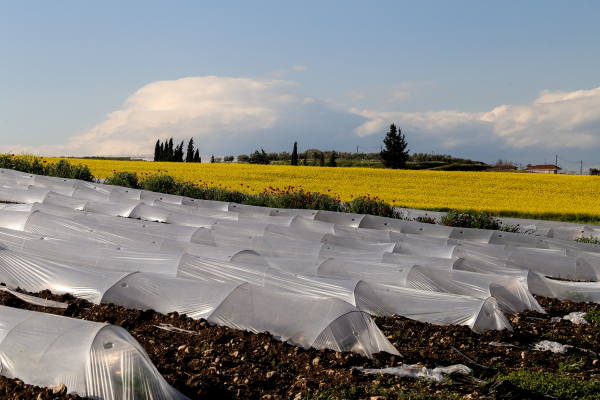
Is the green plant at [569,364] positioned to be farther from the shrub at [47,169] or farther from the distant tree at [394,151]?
the distant tree at [394,151]

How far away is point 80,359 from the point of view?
11.4 feet

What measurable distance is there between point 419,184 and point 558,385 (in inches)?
842

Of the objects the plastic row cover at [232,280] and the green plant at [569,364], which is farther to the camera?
the plastic row cover at [232,280]

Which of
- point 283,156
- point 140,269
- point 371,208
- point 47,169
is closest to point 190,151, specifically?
point 283,156

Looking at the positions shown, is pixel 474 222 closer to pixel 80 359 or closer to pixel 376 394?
pixel 376 394

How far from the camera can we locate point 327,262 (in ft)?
24.6

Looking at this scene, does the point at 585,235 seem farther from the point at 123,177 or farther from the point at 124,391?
the point at 123,177

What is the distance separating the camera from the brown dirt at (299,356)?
3875mm

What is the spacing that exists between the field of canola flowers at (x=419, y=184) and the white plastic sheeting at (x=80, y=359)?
50.9ft

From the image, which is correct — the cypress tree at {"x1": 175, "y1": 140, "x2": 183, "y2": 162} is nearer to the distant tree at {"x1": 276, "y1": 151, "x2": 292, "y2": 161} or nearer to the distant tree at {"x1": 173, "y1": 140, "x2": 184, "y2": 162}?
the distant tree at {"x1": 173, "y1": 140, "x2": 184, "y2": 162}

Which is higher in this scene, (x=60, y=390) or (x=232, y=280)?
(x=232, y=280)

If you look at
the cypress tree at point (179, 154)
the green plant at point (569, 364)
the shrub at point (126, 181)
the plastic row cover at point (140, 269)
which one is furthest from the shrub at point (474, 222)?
the cypress tree at point (179, 154)

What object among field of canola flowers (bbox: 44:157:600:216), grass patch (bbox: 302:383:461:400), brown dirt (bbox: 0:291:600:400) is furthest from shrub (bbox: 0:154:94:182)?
grass patch (bbox: 302:383:461:400)

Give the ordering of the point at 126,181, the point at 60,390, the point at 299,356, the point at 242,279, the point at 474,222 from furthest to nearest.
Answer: the point at 126,181 < the point at 474,222 < the point at 242,279 < the point at 299,356 < the point at 60,390
